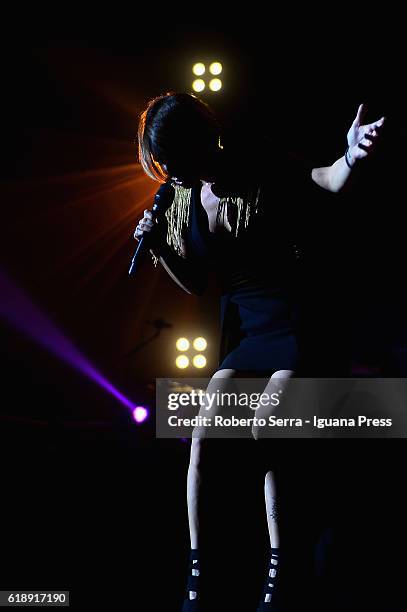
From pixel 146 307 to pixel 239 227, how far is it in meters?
3.99

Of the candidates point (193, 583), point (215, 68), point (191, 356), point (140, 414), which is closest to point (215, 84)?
point (215, 68)

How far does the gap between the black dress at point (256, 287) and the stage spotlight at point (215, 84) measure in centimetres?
247

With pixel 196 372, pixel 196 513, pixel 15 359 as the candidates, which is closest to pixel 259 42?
pixel 196 372

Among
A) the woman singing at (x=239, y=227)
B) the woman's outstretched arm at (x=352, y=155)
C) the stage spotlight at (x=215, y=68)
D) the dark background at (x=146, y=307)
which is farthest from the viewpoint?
the stage spotlight at (x=215, y=68)

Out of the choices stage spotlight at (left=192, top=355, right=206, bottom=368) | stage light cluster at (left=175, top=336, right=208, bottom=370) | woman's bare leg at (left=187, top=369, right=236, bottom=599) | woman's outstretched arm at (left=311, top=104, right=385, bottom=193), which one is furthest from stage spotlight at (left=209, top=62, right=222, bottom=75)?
woman's bare leg at (left=187, top=369, right=236, bottom=599)

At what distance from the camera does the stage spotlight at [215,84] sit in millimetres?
3951

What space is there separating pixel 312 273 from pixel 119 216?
3868 mm

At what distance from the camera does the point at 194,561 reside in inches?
58.9

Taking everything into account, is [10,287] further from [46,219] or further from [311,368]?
[311,368]

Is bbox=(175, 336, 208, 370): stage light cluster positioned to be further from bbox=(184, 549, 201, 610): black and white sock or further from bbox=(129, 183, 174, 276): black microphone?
bbox=(184, 549, 201, 610): black and white sock

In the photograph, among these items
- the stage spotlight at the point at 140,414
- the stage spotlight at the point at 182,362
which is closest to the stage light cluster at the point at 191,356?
the stage spotlight at the point at 182,362

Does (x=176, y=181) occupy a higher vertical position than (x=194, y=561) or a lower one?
higher
